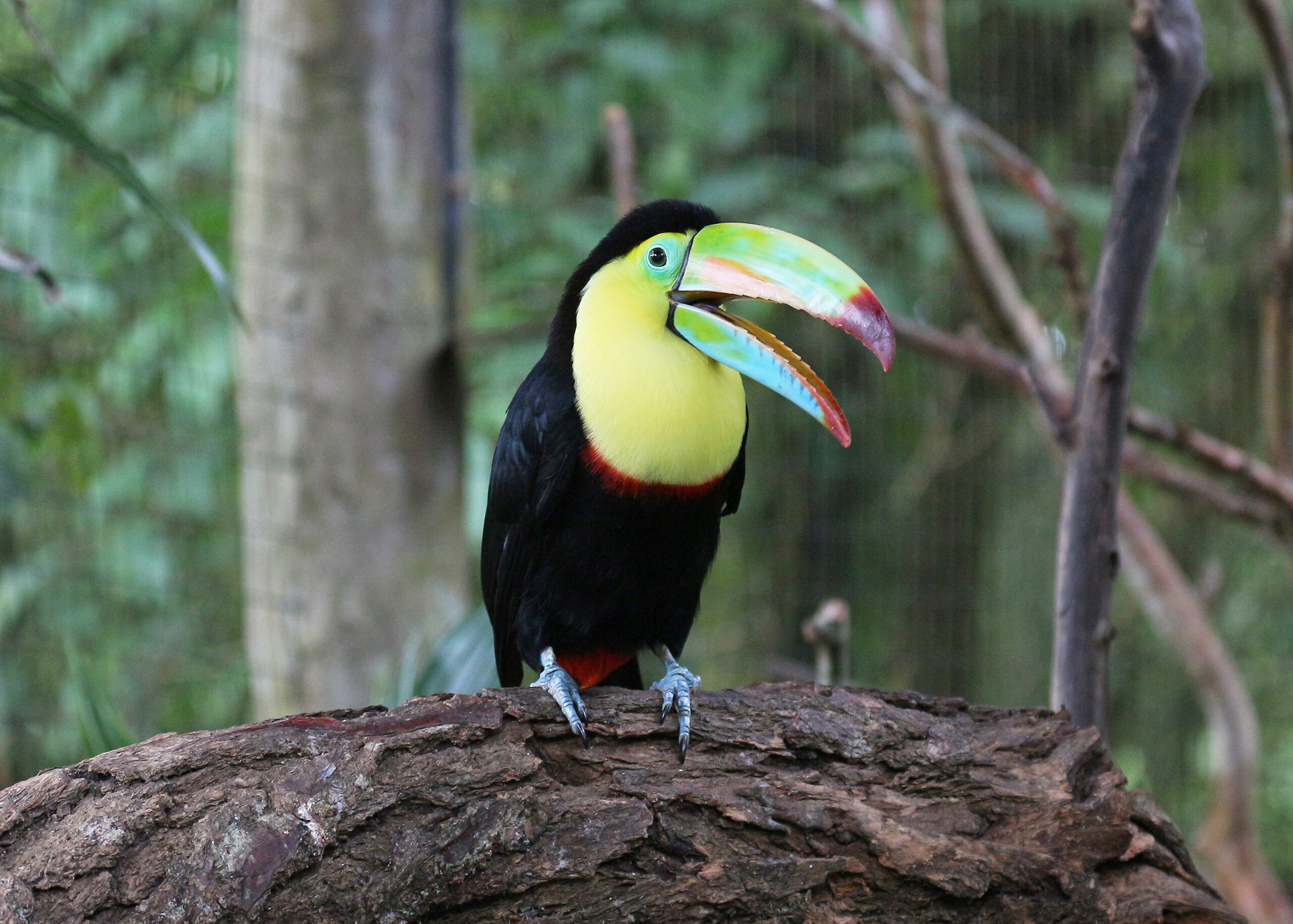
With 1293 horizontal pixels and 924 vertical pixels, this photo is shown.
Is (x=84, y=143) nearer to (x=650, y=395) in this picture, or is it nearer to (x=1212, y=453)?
(x=650, y=395)

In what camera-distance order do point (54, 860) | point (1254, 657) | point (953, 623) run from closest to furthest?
point (54, 860) < point (953, 623) < point (1254, 657)

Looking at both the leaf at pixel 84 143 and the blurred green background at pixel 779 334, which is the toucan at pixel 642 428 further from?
the blurred green background at pixel 779 334

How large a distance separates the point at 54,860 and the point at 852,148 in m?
3.98

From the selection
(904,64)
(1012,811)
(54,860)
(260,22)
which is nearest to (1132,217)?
(1012,811)

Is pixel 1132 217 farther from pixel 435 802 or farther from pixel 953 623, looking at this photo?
pixel 953 623

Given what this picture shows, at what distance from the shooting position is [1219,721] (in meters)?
3.38

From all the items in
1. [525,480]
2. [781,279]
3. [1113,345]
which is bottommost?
[525,480]

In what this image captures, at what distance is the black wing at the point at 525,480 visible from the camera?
186 centimetres

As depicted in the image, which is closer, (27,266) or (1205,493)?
(27,266)

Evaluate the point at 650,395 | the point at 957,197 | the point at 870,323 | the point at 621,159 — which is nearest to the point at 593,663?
the point at 650,395

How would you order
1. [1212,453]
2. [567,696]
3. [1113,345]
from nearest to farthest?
[567,696] < [1113,345] < [1212,453]

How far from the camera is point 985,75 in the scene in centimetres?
488

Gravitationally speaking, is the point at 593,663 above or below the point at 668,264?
below

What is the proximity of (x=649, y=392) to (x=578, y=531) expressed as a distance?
0.27 meters
